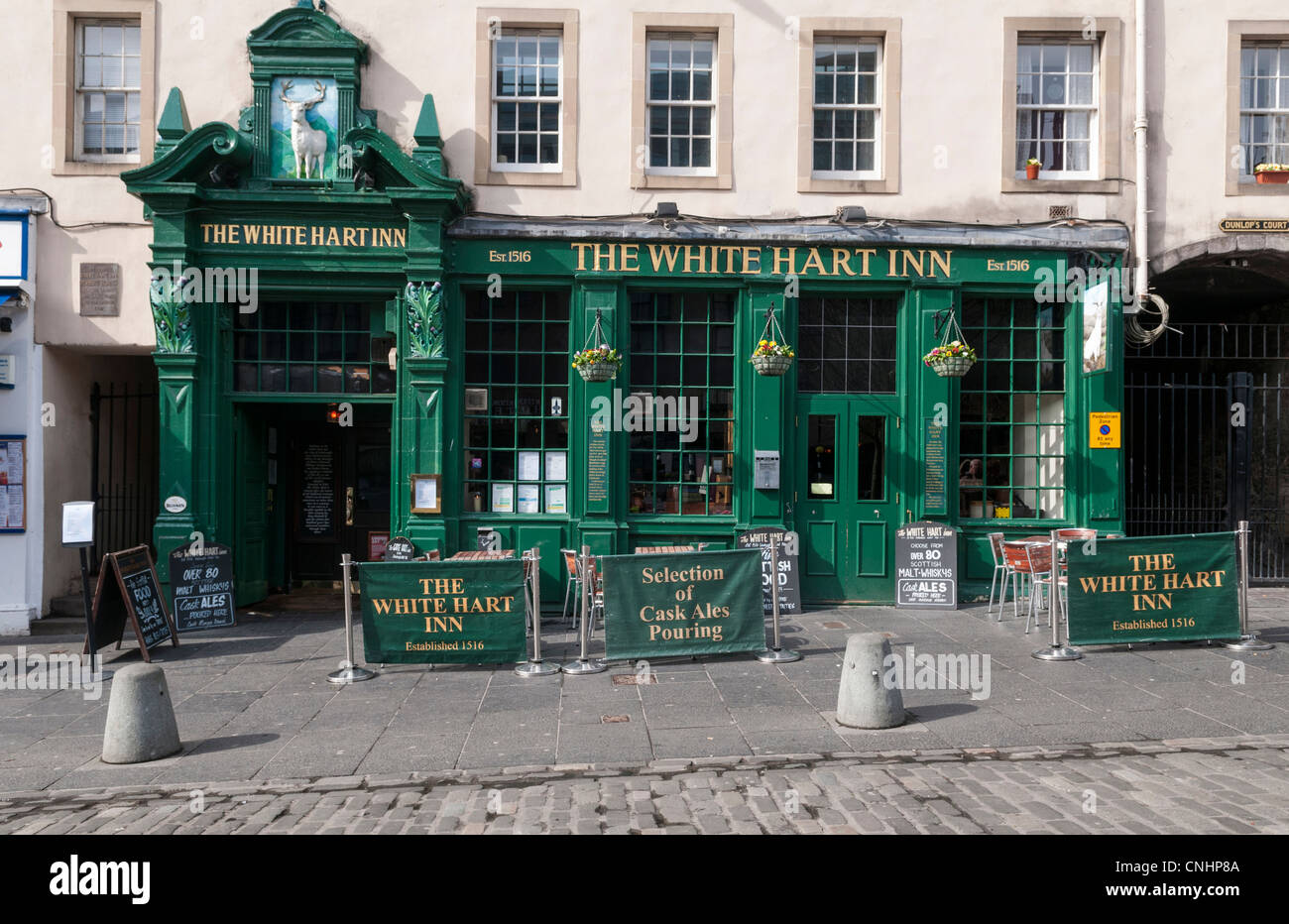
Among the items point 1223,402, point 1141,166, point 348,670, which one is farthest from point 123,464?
point 1223,402

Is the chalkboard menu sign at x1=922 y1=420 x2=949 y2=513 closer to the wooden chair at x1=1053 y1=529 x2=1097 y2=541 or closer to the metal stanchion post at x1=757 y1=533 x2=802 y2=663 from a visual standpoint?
the wooden chair at x1=1053 y1=529 x2=1097 y2=541

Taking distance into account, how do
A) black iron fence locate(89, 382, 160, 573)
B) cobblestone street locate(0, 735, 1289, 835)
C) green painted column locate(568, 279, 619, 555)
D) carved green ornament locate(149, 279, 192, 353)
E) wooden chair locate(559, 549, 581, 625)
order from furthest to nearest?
1. black iron fence locate(89, 382, 160, 573)
2. green painted column locate(568, 279, 619, 555)
3. carved green ornament locate(149, 279, 192, 353)
4. wooden chair locate(559, 549, 581, 625)
5. cobblestone street locate(0, 735, 1289, 835)

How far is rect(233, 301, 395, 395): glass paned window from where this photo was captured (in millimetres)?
11602

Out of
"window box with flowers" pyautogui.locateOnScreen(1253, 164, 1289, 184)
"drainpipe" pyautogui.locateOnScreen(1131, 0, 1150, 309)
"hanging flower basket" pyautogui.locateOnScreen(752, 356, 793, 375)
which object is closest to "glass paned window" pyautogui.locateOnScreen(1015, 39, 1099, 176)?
"drainpipe" pyautogui.locateOnScreen(1131, 0, 1150, 309)

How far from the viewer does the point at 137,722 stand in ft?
20.6

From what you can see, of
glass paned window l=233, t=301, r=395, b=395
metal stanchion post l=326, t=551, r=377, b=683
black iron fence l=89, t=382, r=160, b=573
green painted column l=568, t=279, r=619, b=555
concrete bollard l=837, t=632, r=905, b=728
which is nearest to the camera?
concrete bollard l=837, t=632, r=905, b=728

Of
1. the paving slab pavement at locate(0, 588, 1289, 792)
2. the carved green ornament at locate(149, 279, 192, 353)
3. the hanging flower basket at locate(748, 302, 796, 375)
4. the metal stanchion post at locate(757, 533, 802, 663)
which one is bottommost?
the paving slab pavement at locate(0, 588, 1289, 792)

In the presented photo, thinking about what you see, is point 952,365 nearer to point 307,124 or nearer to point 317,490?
point 307,124

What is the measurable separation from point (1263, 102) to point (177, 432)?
1425 cm

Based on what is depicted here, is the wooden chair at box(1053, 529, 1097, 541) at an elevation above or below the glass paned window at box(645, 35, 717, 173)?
below

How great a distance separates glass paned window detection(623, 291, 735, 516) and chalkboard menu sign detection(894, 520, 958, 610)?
2254 millimetres

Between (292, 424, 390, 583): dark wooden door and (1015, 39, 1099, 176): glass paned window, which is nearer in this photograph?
(1015, 39, 1099, 176): glass paned window

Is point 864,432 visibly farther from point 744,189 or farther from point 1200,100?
point 1200,100

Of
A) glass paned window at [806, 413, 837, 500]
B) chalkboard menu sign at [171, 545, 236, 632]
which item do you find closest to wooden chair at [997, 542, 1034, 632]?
glass paned window at [806, 413, 837, 500]
